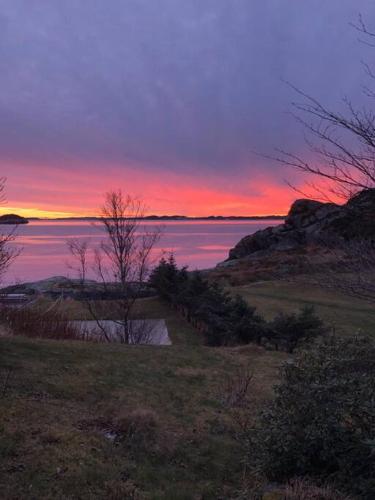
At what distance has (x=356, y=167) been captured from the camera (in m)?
4.13

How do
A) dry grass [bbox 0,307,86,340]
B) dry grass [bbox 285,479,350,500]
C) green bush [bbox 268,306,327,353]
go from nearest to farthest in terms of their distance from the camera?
1. dry grass [bbox 285,479,350,500]
2. dry grass [bbox 0,307,86,340]
3. green bush [bbox 268,306,327,353]

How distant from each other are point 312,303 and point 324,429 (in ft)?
77.1

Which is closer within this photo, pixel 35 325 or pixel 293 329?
pixel 35 325

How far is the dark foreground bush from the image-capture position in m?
3.93

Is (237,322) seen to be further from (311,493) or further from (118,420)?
(311,493)

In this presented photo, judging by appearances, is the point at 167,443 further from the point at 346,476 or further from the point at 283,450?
the point at 346,476

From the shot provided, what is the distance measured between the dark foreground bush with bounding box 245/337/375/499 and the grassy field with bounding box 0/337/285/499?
843 millimetres

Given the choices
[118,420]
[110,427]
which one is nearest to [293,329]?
[118,420]

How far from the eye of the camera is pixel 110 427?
6.17m

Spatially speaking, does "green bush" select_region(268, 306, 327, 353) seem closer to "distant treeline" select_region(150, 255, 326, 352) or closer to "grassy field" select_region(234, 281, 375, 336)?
"distant treeline" select_region(150, 255, 326, 352)

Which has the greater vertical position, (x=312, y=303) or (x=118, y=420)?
(x=118, y=420)

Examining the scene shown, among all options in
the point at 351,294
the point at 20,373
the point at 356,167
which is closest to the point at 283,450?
the point at 351,294

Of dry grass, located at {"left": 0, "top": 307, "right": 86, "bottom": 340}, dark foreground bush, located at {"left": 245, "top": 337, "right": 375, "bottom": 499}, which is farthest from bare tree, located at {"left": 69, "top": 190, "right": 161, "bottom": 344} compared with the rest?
dark foreground bush, located at {"left": 245, "top": 337, "right": 375, "bottom": 499}

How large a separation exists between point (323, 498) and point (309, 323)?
41.9ft
